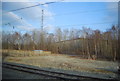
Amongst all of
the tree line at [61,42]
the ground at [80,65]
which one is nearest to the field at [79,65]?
the ground at [80,65]

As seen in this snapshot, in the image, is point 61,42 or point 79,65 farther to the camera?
point 61,42

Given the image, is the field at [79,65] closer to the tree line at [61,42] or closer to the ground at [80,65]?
the ground at [80,65]

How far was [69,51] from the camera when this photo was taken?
1641 inches

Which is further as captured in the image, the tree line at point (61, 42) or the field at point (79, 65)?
the tree line at point (61, 42)

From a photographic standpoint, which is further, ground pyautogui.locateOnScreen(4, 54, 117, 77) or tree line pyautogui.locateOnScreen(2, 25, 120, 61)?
tree line pyautogui.locateOnScreen(2, 25, 120, 61)

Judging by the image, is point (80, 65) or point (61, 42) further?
point (61, 42)

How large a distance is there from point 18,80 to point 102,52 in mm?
26021

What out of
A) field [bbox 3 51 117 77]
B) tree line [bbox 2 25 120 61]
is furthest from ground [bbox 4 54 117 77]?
tree line [bbox 2 25 120 61]

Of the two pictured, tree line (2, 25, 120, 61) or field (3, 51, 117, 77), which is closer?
field (3, 51, 117, 77)

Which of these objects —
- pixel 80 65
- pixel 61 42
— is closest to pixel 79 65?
pixel 80 65

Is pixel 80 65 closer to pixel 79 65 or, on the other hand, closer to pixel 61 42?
pixel 79 65

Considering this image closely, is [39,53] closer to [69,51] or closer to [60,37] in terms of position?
[69,51]

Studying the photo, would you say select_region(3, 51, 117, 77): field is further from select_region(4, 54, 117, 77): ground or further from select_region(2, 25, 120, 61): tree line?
select_region(2, 25, 120, 61): tree line

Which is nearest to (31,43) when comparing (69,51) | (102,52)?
(69,51)
